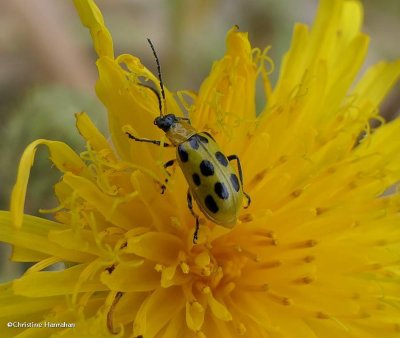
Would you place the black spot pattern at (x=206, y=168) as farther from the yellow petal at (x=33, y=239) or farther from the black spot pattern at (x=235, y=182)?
the yellow petal at (x=33, y=239)

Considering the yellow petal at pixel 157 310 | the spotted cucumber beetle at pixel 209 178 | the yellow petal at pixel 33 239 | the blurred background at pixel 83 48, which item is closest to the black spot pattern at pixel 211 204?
the spotted cucumber beetle at pixel 209 178

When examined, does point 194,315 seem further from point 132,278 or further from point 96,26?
point 96,26

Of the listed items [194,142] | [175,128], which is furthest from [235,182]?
[175,128]

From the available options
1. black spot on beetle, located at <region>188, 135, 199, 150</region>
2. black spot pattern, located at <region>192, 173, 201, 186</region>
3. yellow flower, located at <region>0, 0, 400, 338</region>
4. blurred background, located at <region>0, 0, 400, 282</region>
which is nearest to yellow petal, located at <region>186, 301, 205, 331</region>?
yellow flower, located at <region>0, 0, 400, 338</region>

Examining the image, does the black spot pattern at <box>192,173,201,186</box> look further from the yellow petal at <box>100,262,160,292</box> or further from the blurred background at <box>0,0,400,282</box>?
the blurred background at <box>0,0,400,282</box>

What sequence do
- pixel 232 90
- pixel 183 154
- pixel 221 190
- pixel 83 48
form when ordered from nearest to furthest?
pixel 221 190 < pixel 183 154 < pixel 232 90 < pixel 83 48

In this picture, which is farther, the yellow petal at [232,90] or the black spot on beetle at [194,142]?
the yellow petal at [232,90]
